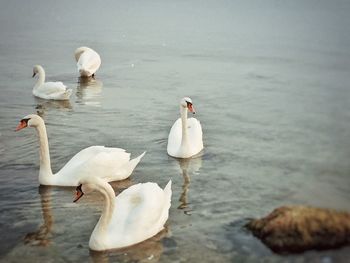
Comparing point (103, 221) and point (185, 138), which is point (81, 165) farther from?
point (185, 138)

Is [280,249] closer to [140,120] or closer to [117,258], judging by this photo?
[117,258]

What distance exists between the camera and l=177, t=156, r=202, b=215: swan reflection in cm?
844

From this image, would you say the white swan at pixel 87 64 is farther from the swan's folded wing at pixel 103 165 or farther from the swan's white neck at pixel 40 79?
the swan's folded wing at pixel 103 165

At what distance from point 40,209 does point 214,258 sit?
105 inches

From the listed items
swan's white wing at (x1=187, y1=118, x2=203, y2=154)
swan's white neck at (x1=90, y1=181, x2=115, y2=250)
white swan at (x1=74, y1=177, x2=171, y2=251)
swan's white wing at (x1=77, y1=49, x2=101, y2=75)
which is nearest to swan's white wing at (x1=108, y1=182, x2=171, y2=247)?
white swan at (x1=74, y1=177, x2=171, y2=251)

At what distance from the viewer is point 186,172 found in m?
9.87

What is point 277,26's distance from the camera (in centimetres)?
4016

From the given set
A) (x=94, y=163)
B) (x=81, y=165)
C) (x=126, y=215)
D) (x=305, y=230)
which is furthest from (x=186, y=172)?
(x=305, y=230)

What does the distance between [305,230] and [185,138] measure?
3.85 metres

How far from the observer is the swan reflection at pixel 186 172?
27.7ft

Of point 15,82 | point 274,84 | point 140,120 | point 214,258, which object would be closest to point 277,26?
point 274,84

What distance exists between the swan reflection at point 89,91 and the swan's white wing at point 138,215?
23.7 feet

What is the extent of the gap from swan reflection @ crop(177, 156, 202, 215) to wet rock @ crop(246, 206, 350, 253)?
1422mm

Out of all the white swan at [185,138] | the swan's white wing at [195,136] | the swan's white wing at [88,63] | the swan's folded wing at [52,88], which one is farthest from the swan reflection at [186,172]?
the swan's white wing at [88,63]
